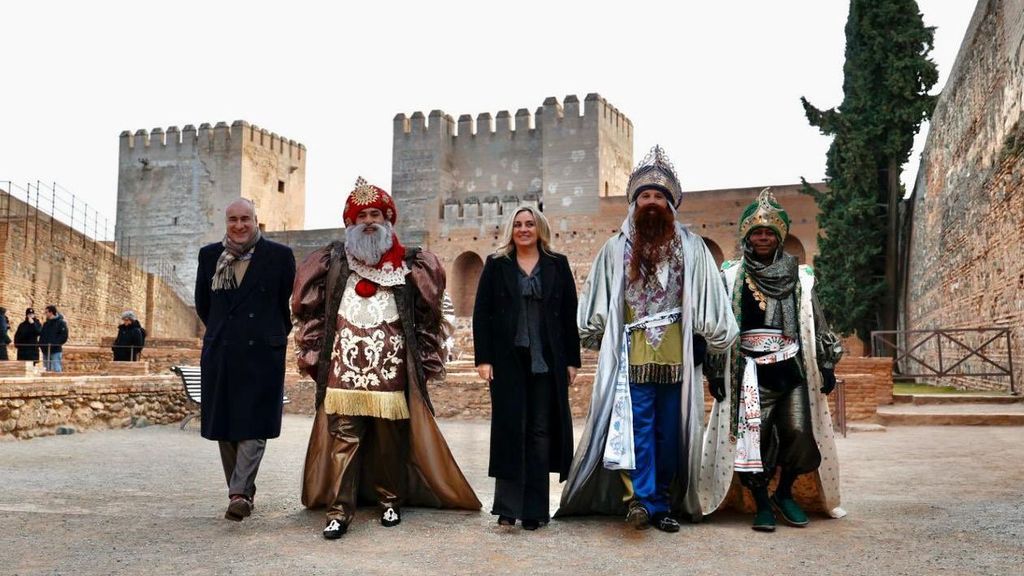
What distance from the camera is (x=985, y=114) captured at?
42.2 feet

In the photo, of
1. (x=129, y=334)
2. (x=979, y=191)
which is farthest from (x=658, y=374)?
(x=129, y=334)

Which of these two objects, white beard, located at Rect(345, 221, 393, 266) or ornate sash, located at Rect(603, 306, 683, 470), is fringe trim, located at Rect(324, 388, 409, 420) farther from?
ornate sash, located at Rect(603, 306, 683, 470)

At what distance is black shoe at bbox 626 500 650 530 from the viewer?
4.03m

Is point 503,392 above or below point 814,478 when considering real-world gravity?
above

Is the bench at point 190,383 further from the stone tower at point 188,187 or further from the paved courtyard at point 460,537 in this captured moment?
the stone tower at point 188,187

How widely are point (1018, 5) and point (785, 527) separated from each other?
9386 mm

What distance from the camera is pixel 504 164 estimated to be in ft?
125

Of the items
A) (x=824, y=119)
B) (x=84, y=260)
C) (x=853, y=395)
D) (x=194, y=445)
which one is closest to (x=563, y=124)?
(x=824, y=119)

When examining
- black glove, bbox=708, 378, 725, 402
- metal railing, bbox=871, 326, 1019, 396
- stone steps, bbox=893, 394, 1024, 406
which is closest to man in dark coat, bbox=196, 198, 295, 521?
black glove, bbox=708, 378, 725, 402

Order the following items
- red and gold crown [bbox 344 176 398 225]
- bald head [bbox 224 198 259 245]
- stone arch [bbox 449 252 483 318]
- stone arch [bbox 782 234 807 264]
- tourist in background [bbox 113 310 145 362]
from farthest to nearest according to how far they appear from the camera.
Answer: stone arch [bbox 449 252 483 318] < stone arch [bbox 782 234 807 264] < tourist in background [bbox 113 310 145 362] < bald head [bbox 224 198 259 245] < red and gold crown [bbox 344 176 398 225]

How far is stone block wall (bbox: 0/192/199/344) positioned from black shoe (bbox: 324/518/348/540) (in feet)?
61.9

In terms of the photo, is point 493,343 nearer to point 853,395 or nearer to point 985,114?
point 853,395

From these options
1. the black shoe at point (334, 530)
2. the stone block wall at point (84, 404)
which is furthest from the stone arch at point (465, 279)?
the black shoe at point (334, 530)

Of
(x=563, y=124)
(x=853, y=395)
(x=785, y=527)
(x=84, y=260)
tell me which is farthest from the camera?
(x=563, y=124)
